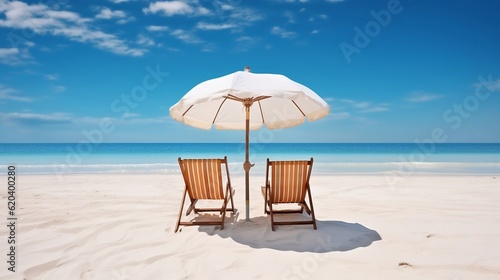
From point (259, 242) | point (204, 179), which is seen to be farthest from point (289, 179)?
point (204, 179)

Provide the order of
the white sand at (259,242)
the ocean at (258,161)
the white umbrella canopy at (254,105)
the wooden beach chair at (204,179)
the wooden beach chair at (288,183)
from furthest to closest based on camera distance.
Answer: the ocean at (258,161) < the wooden beach chair at (204,179) < the wooden beach chair at (288,183) < the white umbrella canopy at (254,105) < the white sand at (259,242)

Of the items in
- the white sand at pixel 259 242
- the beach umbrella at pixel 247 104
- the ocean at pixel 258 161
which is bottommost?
the white sand at pixel 259 242

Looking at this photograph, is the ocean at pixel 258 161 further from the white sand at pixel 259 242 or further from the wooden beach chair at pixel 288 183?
the wooden beach chair at pixel 288 183

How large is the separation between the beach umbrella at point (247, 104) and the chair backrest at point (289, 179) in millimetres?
411

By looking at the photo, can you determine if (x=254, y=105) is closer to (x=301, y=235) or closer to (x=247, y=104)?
(x=247, y=104)

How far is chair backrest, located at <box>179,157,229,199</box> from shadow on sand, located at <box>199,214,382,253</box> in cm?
48

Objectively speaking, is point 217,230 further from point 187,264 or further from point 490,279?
point 490,279

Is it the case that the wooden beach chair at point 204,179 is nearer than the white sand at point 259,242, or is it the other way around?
the white sand at point 259,242

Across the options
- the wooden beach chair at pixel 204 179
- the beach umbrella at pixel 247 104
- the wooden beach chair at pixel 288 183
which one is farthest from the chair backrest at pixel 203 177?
the wooden beach chair at pixel 288 183

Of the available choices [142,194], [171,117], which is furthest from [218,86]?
[142,194]

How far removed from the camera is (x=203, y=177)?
4348 millimetres

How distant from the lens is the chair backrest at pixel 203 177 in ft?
13.9

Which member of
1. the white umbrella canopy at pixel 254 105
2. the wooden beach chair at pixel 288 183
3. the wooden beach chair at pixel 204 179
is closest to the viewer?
the white umbrella canopy at pixel 254 105

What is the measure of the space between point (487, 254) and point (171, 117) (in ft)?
13.8
